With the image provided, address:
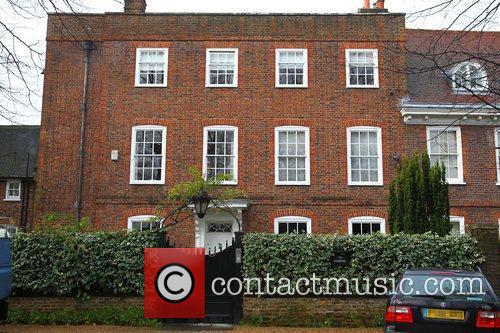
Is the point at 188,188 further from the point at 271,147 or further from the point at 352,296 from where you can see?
the point at 352,296

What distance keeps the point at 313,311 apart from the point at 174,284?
121 inches

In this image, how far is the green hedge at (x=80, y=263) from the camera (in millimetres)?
11562

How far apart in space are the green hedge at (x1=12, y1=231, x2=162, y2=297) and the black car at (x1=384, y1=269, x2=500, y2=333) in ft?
19.5

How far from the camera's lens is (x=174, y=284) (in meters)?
11.0

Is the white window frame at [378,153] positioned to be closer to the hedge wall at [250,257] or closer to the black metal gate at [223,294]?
the hedge wall at [250,257]

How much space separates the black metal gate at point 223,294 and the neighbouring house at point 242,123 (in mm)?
5526

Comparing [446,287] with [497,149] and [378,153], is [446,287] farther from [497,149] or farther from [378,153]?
[497,149]

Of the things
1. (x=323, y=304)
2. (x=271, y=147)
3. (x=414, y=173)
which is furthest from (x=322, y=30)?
(x=323, y=304)

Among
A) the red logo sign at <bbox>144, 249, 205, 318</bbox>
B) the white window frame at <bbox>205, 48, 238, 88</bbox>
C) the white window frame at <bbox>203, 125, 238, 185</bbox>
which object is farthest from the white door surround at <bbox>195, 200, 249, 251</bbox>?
the red logo sign at <bbox>144, 249, 205, 318</bbox>

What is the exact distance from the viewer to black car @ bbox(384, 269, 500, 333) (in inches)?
296

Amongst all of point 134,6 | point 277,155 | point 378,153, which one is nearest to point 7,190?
point 134,6

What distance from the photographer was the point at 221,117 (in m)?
18.6

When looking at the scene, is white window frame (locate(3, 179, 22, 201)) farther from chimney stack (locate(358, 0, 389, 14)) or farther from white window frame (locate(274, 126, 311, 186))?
chimney stack (locate(358, 0, 389, 14))

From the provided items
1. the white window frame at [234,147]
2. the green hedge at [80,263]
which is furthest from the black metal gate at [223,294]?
the white window frame at [234,147]
